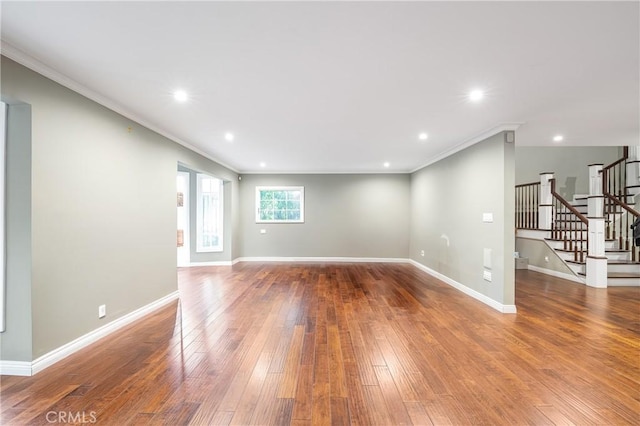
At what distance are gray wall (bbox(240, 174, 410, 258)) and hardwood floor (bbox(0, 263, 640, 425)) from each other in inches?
141

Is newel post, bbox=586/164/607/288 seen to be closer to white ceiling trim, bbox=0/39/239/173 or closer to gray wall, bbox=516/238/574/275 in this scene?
gray wall, bbox=516/238/574/275

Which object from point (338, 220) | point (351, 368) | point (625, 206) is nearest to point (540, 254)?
point (625, 206)

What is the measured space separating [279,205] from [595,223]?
681 centimetres

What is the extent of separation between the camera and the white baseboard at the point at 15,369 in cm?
217

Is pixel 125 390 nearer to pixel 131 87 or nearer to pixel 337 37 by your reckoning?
pixel 131 87

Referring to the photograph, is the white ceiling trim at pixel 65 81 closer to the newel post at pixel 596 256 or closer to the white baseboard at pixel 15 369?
the white baseboard at pixel 15 369

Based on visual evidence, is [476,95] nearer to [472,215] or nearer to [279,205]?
[472,215]

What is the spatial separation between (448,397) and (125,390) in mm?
2286

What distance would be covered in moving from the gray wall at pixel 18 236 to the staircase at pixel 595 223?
787cm

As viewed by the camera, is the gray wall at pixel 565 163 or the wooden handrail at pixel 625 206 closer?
the wooden handrail at pixel 625 206

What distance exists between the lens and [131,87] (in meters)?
2.64

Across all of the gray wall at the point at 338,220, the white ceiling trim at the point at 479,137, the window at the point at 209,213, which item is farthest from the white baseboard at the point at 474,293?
the window at the point at 209,213

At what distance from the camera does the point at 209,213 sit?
7066 millimetres

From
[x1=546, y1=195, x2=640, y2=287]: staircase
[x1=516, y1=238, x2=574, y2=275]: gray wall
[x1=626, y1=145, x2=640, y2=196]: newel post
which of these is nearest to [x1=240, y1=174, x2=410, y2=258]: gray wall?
[x1=516, y1=238, x2=574, y2=275]: gray wall
